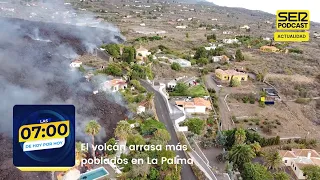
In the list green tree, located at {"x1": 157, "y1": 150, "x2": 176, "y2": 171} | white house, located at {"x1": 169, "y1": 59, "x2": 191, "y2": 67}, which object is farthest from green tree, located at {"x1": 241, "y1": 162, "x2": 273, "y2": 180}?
white house, located at {"x1": 169, "y1": 59, "x2": 191, "y2": 67}

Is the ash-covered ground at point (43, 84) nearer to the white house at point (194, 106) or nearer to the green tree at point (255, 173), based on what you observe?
the white house at point (194, 106)

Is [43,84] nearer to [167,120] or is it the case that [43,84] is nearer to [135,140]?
[167,120]

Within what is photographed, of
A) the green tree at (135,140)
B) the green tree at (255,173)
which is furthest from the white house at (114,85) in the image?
the green tree at (255,173)

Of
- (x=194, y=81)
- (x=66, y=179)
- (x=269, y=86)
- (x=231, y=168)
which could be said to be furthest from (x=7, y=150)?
(x=269, y=86)

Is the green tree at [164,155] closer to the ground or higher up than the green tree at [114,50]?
closer to the ground

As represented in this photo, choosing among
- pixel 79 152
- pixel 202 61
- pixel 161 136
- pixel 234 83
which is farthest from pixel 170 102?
pixel 202 61

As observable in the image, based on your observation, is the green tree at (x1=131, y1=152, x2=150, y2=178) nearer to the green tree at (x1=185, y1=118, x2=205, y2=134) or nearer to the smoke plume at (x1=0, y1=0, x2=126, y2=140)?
the smoke plume at (x1=0, y1=0, x2=126, y2=140)
